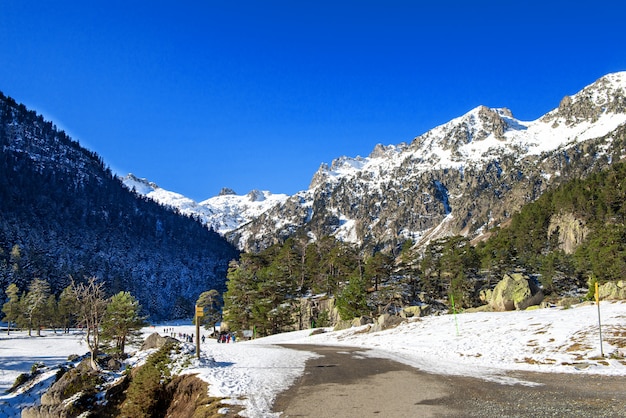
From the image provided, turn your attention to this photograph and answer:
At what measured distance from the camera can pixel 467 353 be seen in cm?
2209

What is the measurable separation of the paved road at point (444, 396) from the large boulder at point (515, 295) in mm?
26104

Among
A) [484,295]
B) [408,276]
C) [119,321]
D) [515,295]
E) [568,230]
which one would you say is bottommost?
[119,321]

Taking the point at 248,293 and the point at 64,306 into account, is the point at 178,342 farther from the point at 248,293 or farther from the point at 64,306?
the point at 64,306

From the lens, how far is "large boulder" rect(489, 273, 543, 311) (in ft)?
132

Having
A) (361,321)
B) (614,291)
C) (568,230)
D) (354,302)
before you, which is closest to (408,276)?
(354,302)

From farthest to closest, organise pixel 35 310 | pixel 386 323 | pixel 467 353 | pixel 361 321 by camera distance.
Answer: pixel 35 310, pixel 361 321, pixel 386 323, pixel 467 353

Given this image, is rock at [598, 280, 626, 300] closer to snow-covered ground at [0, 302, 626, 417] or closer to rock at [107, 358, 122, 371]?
snow-covered ground at [0, 302, 626, 417]

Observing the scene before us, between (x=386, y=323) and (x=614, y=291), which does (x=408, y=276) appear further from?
(x=614, y=291)

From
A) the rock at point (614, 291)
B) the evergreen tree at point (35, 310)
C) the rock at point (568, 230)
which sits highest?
the rock at point (568, 230)

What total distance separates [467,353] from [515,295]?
2214 cm

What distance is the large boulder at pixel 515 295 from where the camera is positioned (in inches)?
1581

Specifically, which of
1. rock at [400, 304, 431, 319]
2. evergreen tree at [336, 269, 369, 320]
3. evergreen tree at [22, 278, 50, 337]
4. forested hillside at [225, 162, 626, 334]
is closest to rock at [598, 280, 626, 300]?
forested hillside at [225, 162, 626, 334]

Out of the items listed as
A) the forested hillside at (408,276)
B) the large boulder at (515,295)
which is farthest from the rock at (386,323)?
the large boulder at (515,295)

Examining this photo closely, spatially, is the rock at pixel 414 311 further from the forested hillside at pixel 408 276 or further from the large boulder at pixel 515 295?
the large boulder at pixel 515 295
